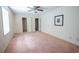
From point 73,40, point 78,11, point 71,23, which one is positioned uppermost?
point 78,11

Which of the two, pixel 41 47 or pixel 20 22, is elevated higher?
pixel 20 22

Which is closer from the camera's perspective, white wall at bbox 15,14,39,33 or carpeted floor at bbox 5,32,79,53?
carpeted floor at bbox 5,32,79,53

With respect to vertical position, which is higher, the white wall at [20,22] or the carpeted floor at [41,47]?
the white wall at [20,22]

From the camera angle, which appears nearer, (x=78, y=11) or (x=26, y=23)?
(x=78, y=11)

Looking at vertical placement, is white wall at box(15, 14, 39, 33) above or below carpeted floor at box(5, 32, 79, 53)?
above

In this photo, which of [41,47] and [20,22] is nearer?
[41,47]

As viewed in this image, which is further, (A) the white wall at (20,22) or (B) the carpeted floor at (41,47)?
(A) the white wall at (20,22)
